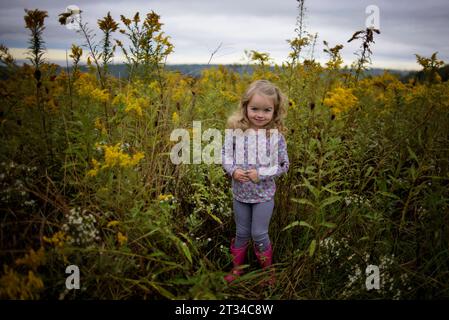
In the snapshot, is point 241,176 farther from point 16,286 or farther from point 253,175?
point 16,286

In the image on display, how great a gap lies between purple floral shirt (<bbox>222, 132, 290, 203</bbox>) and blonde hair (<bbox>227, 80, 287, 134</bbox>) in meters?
0.09

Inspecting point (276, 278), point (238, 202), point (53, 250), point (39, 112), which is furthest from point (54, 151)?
point (276, 278)

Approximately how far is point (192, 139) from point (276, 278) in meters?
1.34

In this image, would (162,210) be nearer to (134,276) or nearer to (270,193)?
(134,276)

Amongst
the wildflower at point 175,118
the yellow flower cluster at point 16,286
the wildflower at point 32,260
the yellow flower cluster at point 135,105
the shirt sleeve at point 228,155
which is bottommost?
the yellow flower cluster at point 16,286

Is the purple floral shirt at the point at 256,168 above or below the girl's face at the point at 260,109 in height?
below

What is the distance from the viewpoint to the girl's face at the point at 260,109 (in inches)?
88.3

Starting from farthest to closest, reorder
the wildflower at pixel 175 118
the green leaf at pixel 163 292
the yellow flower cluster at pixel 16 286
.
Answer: the wildflower at pixel 175 118 → the green leaf at pixel 163 292 → the yellow flower cluster at pixel 16 286

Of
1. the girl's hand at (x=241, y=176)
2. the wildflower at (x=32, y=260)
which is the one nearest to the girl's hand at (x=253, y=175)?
the girl's hand at (x=241, y=176)

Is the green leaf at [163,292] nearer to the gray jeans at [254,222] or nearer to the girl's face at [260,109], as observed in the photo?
the gray jeans at [254,222]

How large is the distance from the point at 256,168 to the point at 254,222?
0.39 metres

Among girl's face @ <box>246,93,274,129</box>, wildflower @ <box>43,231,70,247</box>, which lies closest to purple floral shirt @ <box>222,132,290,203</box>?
girl's face @ <box>246,93,274,129</box>

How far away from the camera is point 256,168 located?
91.0 inches

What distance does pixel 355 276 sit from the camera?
2162 millimetres
